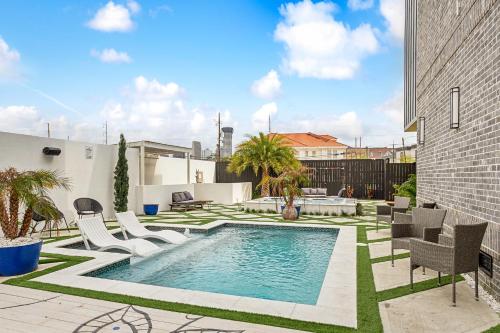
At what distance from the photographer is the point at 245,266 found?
22.1ft

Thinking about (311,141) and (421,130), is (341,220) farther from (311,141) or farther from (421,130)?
(311,141)

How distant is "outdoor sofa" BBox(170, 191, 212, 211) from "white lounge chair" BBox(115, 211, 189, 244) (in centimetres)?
587

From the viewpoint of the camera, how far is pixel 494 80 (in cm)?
443

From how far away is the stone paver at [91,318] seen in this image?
3531 mm

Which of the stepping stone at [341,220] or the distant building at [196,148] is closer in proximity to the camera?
the stepping stone at [341,220]

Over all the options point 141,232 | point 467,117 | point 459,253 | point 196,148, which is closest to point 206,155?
point 196,148

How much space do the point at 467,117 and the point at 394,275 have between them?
2.72 meters

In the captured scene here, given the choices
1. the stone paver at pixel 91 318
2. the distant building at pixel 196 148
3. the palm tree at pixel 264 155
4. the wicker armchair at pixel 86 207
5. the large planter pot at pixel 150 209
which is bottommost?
the stone paver at pixel 91 318

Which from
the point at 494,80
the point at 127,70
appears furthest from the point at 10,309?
the point at 127,70

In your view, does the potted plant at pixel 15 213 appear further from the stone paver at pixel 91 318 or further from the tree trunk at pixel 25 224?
the stone paver at pixel 91 318

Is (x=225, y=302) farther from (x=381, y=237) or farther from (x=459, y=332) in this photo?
(x=381, y=237)

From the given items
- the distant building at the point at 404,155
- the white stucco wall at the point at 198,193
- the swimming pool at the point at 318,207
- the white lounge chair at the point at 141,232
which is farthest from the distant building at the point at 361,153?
the white lounge chair at the point at 141,232

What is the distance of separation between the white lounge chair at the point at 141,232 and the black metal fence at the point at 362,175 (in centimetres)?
1272

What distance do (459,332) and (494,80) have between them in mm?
3055
